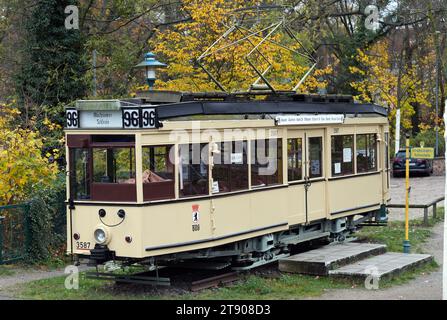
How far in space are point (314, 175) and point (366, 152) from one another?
276 cm

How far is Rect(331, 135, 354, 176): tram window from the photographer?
17.0 metres

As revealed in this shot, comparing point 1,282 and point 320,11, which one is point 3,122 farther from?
point 320,11

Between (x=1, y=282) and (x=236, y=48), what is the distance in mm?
10956

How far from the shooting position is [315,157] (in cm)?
1647

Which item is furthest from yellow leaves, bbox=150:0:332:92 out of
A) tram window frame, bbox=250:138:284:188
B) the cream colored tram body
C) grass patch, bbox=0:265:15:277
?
grass patch, bbox=0:265:15:277

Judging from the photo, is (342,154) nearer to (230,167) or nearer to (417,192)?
(230,167)

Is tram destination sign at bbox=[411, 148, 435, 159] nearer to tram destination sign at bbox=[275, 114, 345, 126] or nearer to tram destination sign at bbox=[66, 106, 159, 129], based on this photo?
tram destination sign at bbox=[275, 114, 345, 126]

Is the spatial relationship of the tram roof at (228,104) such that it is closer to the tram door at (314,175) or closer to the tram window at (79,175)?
the tram door at (314,175)

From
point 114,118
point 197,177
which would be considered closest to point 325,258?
point 197,177

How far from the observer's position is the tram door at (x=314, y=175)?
16.0m

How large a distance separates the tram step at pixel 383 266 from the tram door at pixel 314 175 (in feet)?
5.06

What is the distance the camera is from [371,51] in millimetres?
49938

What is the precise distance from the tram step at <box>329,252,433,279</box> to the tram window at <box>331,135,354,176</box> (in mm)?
2163

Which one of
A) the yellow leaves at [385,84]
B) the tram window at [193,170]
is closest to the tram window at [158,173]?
the tram window at [193,170]
